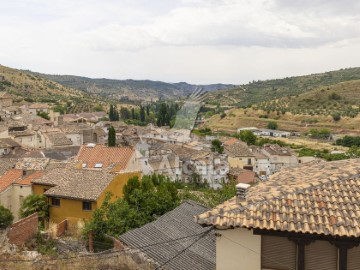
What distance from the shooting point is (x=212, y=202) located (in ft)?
78.5

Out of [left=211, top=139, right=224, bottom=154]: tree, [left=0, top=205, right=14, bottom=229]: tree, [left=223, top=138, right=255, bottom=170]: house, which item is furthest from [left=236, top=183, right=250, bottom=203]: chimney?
[left=211, top=139, right=224, bottom=154]: tree

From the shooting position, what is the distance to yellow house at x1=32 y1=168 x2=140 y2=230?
20.6 metres

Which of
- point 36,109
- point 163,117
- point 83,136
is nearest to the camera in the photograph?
point 83,136

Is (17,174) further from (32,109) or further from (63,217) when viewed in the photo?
Result: (32,109)

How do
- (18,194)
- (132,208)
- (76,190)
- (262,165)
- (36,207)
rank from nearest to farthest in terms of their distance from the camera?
(132,208) < (76,190) < (36,207) < (18,194) < (262,165)

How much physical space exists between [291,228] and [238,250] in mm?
1118

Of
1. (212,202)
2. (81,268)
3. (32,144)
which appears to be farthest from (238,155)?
(81,268)

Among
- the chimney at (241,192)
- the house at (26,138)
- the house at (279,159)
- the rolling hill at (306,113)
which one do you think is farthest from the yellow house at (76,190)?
the rolling hill at (306,113)

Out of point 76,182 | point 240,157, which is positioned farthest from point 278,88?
point 76,182

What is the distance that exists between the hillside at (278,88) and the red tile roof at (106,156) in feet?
329

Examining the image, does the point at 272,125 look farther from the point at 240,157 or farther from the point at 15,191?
the point at 15,191

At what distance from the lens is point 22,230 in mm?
17375

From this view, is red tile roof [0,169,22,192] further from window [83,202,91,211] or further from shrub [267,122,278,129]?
shrub [267,122,278,129]

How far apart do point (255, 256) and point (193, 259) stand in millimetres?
4779
